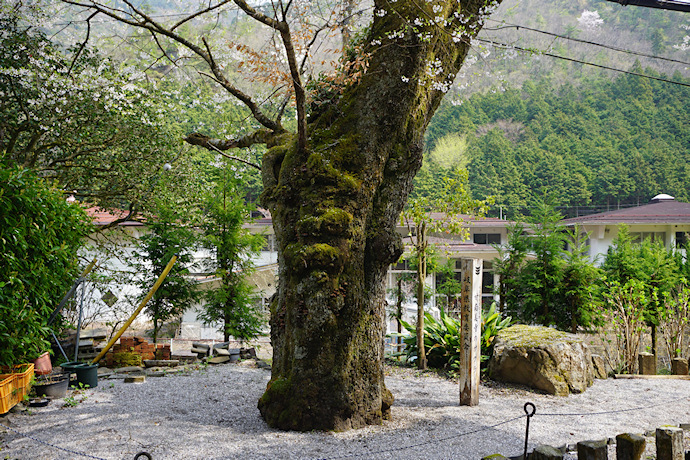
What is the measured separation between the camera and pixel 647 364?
6.84 metres

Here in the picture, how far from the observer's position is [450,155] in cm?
3434

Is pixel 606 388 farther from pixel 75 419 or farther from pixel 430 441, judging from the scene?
pixel 75 419

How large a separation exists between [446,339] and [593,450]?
4623 mm

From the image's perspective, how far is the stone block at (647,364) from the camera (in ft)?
22.4

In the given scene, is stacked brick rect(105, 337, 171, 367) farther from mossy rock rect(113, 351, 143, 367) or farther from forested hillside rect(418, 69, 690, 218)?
forested hillside rect(418, 69, 690, 218)

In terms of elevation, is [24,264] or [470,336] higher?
[24,264]

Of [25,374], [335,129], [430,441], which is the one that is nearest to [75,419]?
[25,374]

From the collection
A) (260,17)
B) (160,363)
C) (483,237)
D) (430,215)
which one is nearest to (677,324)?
(430,215)

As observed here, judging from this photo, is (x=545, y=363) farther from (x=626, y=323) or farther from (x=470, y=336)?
(x=626, y=323)

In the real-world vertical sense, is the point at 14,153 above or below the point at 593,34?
below

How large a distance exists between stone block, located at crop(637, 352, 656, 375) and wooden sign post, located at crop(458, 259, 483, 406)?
3.60 metres

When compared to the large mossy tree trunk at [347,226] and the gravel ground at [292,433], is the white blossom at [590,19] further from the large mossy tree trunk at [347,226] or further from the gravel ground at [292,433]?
the gravel ground at [292,433]

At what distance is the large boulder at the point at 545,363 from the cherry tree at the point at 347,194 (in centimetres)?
241

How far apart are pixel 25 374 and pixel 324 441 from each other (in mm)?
2726
